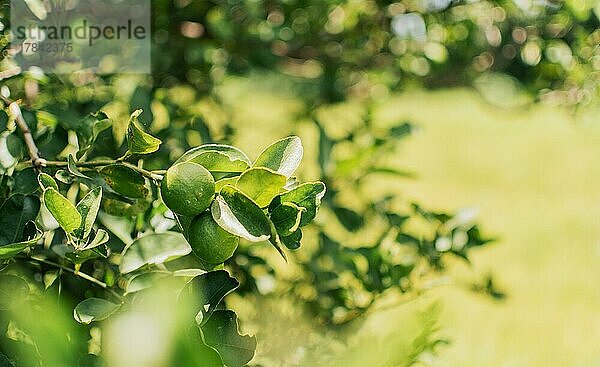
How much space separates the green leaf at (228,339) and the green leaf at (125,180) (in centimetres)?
8

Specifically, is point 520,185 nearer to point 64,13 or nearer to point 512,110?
point 512,110

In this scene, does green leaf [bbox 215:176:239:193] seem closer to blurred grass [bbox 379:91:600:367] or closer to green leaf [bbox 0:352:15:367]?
green leaf [bbox 0:352:15:367]

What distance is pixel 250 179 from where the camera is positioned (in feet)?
1.18

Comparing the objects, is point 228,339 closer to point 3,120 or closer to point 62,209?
point 62,209

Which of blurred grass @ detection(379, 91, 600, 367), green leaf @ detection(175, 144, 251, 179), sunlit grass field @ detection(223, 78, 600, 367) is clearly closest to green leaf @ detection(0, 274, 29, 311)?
green leaf @ detection(175, 144, 251, 179)

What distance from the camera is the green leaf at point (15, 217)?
44 cm

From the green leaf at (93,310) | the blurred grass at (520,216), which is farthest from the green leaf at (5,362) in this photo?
the blurred grass at (520,216)

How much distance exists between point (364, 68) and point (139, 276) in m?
0.76

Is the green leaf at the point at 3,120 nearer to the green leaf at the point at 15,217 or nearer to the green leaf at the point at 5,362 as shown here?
the green leaf at the point at 15,217

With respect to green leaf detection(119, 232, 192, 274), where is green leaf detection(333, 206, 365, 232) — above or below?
below

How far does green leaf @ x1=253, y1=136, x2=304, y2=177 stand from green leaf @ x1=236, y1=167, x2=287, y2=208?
0.02m

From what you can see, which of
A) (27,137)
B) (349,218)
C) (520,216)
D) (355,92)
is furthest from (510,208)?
(27,137)

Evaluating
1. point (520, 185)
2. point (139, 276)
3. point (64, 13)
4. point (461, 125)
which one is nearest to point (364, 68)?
point (64, 13)

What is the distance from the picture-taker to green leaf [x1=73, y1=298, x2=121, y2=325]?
0.40 metres
